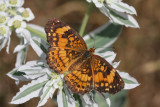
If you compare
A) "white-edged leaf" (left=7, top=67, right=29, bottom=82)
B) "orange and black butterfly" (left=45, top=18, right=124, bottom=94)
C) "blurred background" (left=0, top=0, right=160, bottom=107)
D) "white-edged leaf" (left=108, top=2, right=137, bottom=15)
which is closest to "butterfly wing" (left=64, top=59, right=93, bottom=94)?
"orange and black butterfly" (left=45, top=18, right=124, bottom=94)

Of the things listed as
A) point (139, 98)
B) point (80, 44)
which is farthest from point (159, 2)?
point (80, 44)

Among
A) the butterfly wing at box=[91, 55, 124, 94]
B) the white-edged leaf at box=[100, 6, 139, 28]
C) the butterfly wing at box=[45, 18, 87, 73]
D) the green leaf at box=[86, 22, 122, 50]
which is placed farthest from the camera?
the green leaf at box=[86, 22, 122, 50]

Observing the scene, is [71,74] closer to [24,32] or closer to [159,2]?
[24,32]

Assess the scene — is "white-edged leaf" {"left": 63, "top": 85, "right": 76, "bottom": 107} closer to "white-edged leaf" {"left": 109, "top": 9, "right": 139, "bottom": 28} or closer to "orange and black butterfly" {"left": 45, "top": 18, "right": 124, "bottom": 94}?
"orange and black butterfly" {"left": 45, "top": 18, "right": 124, "bottom": 94}

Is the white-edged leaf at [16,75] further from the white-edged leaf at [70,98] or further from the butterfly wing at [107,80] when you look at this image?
the butterfly wing at [107,80]

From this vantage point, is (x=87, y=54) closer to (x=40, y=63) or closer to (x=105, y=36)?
(x=40, y=63)

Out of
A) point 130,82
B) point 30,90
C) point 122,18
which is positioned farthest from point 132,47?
point 30,90

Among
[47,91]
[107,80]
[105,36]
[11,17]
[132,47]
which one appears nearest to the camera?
[107,80]
